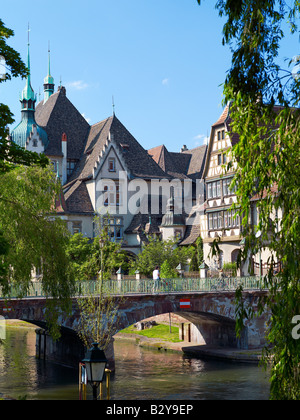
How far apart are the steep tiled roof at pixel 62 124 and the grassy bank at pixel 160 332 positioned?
23885 millimetres

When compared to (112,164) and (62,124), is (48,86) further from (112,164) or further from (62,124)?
(112,164)

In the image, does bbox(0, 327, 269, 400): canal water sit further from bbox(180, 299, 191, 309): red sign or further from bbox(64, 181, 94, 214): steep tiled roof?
bbox(64, 181, 94, 214): steep tiled roof

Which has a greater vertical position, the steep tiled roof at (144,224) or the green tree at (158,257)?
the steep tiled roof at (144,224)

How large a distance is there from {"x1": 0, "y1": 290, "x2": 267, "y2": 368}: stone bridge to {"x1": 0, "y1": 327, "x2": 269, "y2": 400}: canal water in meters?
1.32

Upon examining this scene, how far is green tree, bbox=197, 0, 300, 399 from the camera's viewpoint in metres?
11.3

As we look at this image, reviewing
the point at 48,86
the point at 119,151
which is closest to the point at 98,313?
the point at 119,151

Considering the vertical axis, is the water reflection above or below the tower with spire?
below

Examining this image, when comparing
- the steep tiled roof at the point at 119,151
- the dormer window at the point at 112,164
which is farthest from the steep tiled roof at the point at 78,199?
the dormer window at the point at 112,164

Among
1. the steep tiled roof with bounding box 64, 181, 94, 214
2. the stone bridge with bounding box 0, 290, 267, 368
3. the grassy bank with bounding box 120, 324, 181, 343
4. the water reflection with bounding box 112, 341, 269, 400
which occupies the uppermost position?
the steep tiled roof with bounding box 64, 181, 94, 214

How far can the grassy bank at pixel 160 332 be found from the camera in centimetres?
5247

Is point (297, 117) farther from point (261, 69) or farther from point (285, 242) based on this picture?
point (285, 242)

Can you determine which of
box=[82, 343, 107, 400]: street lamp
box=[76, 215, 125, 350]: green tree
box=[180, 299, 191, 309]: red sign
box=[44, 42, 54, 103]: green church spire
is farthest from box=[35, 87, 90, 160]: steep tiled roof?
box=[82, 343, 107, 400]: street lamp

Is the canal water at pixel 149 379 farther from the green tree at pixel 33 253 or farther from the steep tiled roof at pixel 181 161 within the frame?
the steep tiled roof at pixel 181 161

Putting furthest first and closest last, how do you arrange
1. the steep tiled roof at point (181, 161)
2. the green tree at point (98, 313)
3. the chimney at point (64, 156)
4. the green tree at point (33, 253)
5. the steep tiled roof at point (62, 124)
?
the steep tiled roof at point (181, 161), the steep tiled roof at point (62, 124), the chimney at point (64, 156), the green tree at point (98, 313), the green tree at point (33, 253)
